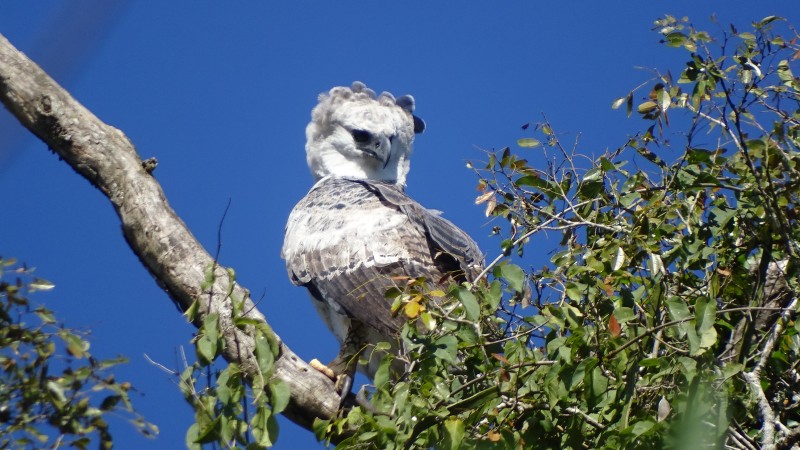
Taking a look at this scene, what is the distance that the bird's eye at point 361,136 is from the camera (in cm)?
696

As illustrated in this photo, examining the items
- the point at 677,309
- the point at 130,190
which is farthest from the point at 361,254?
the point at 677,309

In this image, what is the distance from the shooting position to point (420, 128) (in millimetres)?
7535

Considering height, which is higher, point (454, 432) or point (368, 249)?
point (368, 249)

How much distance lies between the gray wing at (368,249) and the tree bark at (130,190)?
754 millimetres

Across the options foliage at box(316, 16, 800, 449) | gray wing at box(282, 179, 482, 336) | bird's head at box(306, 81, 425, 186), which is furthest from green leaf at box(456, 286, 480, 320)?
bird's head at box(306, 81, 425, 186)

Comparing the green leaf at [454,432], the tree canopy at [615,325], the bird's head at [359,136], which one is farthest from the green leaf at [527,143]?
the bird's head at [359,136]

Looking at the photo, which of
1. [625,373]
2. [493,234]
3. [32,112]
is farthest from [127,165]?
[625,373]

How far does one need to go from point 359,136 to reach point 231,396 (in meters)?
4.24

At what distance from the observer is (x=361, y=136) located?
22.9 feet

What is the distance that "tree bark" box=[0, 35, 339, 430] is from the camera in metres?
4.21

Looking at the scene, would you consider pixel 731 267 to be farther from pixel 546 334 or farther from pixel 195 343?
pixel 195 343

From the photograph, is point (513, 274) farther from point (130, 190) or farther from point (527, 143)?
point (130, 190)

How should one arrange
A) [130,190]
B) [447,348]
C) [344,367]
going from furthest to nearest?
[344,367] < [130,190] < [447,348]

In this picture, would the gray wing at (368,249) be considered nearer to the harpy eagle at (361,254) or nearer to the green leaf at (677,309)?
the harpy eagle at (361,254)
